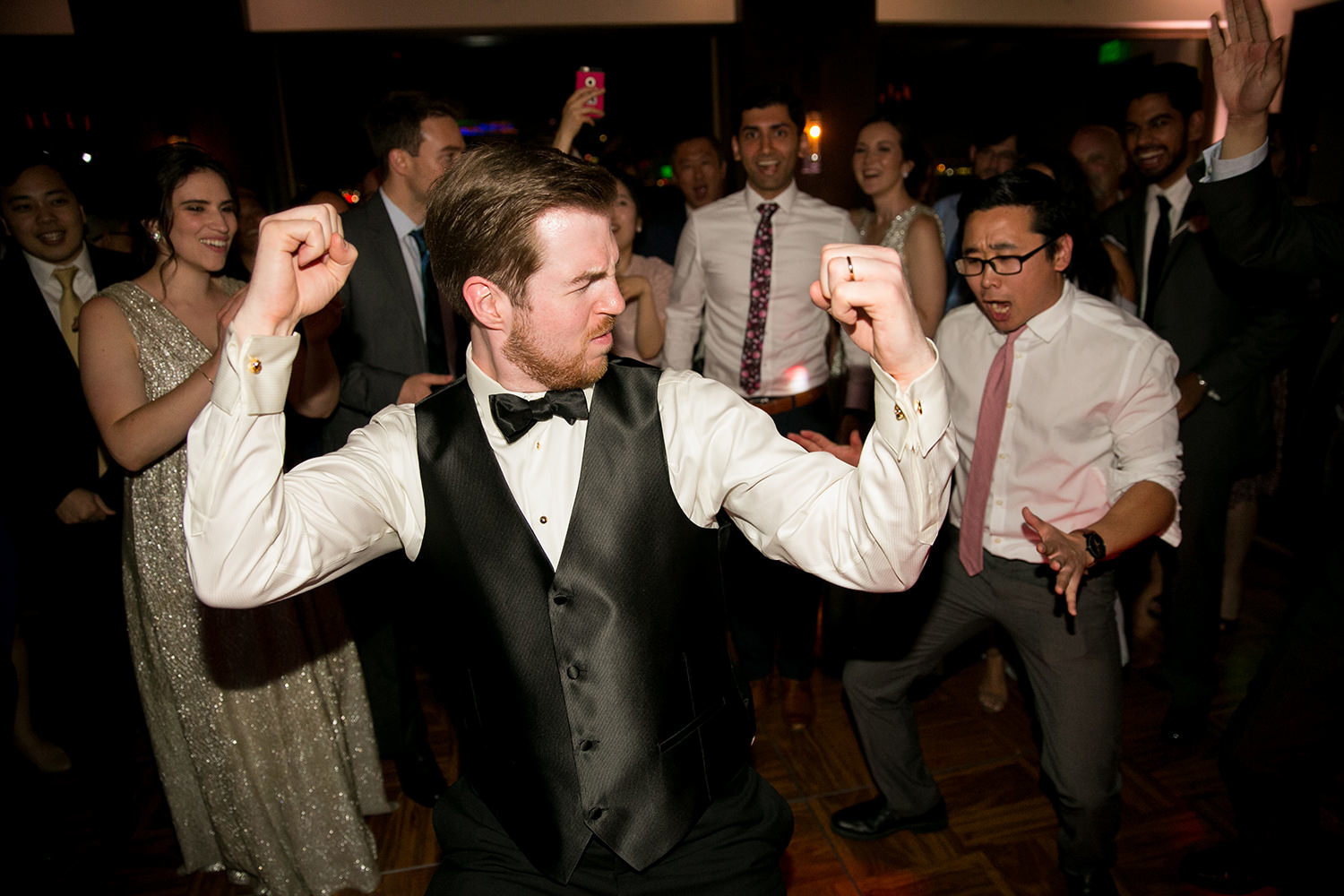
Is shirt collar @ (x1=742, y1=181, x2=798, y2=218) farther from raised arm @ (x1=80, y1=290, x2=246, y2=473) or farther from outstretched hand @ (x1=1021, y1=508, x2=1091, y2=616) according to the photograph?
raised arm @ (x1=80, y1=290, x2=246, y2=473)

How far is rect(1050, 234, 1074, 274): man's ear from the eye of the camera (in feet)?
6.65

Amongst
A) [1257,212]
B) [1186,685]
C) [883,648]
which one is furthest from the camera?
[1186,685]

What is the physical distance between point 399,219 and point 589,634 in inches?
69.3

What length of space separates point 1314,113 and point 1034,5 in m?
2.12

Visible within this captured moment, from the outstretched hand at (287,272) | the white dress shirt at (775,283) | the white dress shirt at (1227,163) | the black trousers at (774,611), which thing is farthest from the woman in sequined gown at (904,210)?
the outstretched hand at (287,272)

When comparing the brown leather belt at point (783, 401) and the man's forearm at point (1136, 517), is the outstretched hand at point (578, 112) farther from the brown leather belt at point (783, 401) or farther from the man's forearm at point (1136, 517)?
the man's forearm at point (1136, 517)

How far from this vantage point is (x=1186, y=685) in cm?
269

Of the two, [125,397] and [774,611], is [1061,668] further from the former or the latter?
[125,397]

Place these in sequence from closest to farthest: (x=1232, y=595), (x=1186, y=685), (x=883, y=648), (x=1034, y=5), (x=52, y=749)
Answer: (x=883, y=648), (x=1186, y=685), (x=52, y=749), (x=1232, y=595), (x=1034, y=5)

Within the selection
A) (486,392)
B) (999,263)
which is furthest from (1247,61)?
(486,392)

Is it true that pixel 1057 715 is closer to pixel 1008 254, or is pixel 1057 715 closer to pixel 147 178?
pixel 1008 254

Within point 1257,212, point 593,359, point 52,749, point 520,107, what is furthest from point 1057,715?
point 520,107

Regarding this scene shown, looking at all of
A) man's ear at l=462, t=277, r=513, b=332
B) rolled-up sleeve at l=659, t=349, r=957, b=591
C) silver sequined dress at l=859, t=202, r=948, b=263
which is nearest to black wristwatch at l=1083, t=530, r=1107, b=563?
rolled-up sleeve at l=659, t=349, r=957, b=591

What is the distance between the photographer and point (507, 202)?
4.32 feet
